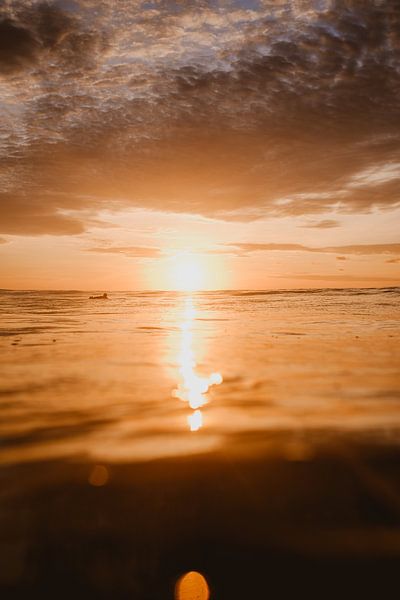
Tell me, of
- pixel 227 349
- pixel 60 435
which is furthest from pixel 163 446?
pixel 227 349

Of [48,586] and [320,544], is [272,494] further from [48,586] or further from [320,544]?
[48,586]

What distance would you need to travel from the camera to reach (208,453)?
2904 mm

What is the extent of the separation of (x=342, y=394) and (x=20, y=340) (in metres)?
7.41

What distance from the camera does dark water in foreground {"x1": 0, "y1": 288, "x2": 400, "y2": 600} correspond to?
5.80 feet

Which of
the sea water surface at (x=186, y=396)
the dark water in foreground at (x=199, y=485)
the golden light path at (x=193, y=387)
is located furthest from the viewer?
the golden light path at (x=193, y=387)

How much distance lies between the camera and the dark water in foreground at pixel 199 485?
1.77m

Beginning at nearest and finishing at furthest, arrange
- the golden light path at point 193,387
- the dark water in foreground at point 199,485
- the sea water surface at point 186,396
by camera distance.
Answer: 1. the dark water in foreground at point 199,485
2. the sea water surface at point 186,396
3. the golden light path at point 193,387

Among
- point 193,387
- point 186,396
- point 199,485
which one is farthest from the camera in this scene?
point 193,387

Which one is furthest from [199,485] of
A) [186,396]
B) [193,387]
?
[193,387]

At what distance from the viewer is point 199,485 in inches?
96.0

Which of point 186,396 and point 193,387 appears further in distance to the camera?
point 193,387

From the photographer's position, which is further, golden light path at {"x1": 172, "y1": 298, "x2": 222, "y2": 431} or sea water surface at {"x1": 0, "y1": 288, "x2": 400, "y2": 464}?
golden light path at {"x1": 172, "y1": 298, "x2": 222, "y2": 431}

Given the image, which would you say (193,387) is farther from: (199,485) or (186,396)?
(199,485)

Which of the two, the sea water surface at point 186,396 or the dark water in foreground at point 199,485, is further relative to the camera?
the sea water surface at point 186,396
